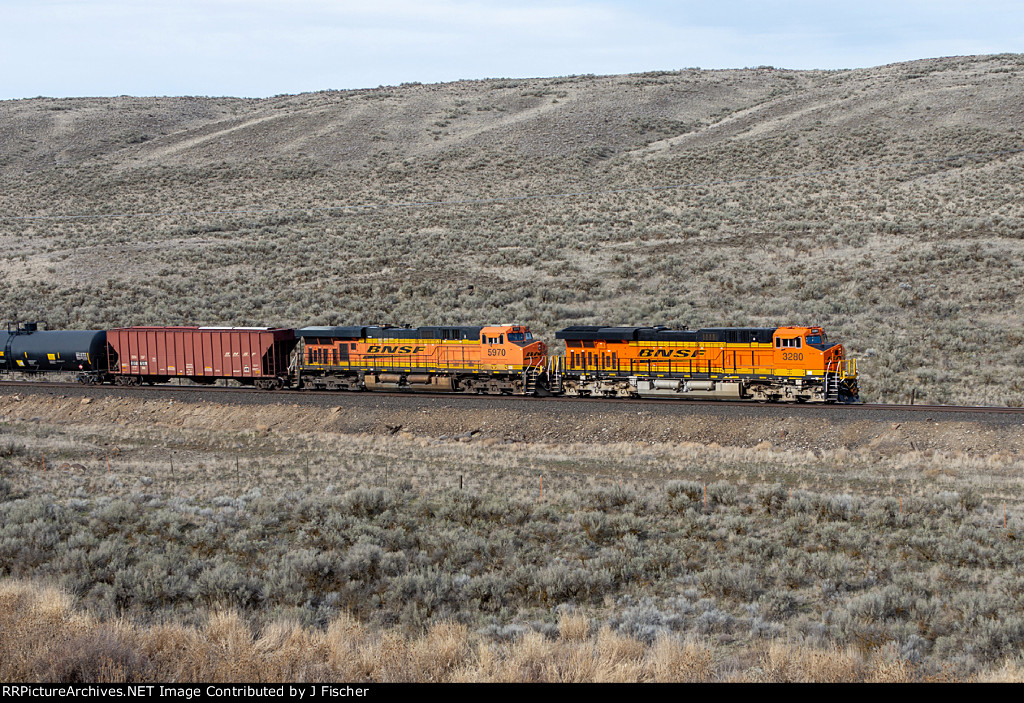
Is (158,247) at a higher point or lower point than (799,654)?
higher

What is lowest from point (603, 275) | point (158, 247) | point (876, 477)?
point (876, 477)

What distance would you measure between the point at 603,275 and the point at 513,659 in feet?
148

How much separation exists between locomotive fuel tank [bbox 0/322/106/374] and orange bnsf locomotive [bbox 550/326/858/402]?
21909 mm

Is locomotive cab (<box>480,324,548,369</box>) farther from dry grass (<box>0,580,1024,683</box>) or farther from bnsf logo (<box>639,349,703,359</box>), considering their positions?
dry grass (<box>0,580,1024,683</box>)

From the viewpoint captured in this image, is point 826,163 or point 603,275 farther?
point 826,163

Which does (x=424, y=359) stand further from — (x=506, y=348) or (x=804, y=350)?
(x=804, y=350)

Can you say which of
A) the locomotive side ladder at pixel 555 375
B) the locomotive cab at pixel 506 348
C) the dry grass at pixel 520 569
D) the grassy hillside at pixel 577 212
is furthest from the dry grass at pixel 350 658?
the grassy hillside at pixel 577 212

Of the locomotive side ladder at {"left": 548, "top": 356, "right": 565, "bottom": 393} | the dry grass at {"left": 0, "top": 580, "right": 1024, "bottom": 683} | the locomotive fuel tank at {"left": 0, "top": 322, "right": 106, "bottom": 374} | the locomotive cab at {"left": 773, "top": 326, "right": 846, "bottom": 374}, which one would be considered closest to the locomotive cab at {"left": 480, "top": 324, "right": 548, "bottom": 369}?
the locomotive side ladder at {"left": 548, "top": 356, "right": 565, "bottom": 393}

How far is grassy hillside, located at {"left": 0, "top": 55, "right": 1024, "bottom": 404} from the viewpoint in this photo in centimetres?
4531

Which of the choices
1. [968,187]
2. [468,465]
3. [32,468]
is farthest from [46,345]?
[968,187]

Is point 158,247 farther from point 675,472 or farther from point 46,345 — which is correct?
point 675,472

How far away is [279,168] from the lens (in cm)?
9344
